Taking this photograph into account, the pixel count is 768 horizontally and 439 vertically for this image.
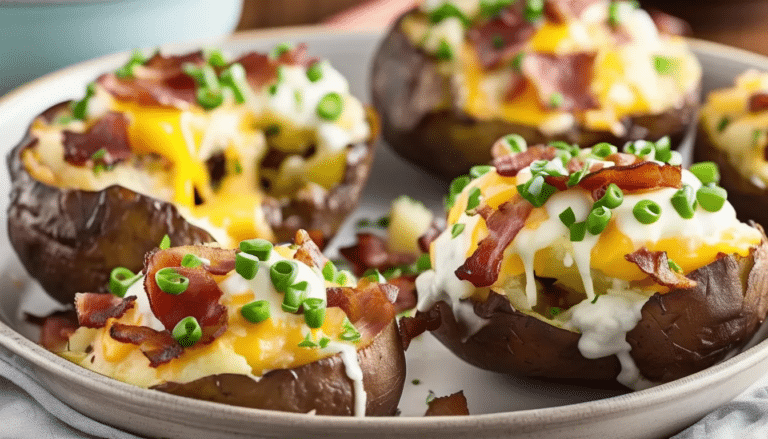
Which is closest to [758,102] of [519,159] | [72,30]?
[519,159]

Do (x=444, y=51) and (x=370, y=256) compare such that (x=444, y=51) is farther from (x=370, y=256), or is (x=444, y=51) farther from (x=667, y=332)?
(x=667, y=332)

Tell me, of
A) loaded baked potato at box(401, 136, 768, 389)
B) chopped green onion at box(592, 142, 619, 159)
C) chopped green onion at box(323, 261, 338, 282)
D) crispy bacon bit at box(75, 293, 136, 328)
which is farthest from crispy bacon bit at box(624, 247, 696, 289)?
crispy bacon bit at box(75, 293, 136, 328)

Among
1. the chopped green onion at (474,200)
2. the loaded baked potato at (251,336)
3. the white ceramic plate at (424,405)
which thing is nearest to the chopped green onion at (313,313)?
the loaded baked potato at (251,336)

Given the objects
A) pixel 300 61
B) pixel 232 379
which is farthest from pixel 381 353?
pixel 300 61

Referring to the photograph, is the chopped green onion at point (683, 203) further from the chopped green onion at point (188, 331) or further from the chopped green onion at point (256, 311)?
the chopped green onion at point (188, 331)

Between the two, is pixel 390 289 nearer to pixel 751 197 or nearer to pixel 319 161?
pixel 319 161

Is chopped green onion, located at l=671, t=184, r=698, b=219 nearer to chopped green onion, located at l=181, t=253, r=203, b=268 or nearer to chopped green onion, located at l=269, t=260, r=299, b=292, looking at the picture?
chopped green onion, located at l=269, t=260, r=299, b=292
